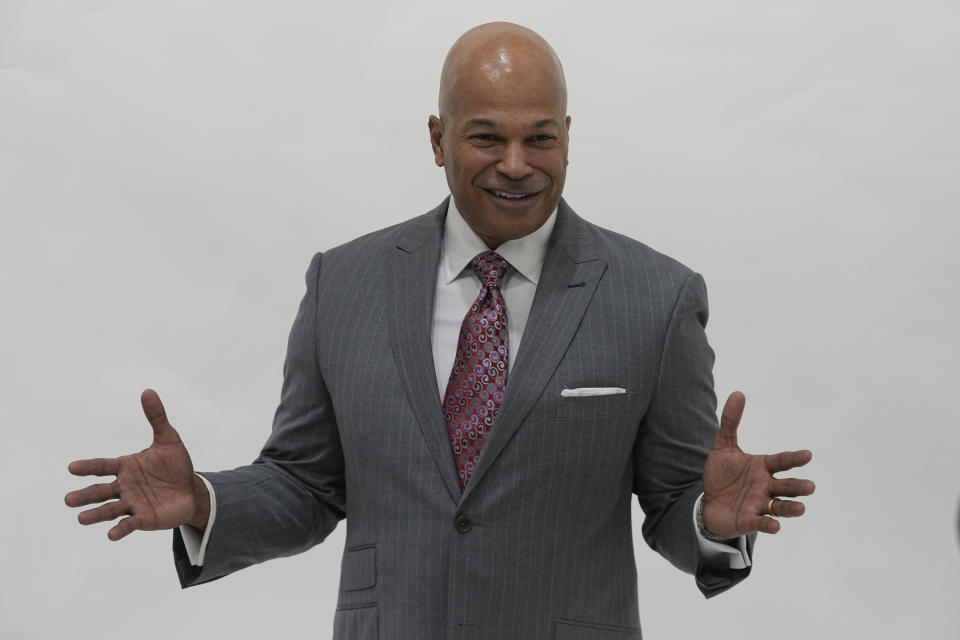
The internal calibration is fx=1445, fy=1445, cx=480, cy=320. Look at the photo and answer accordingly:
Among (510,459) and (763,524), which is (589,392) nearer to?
(510,459)

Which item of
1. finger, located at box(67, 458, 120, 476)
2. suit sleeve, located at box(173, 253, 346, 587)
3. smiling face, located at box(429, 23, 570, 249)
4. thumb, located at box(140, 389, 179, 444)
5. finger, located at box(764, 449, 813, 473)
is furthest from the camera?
suit sleeve, located at box(173, 253, 346, 587)

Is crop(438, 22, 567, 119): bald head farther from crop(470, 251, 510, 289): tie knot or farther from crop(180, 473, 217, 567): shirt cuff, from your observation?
crop(180, 473, 217, 567): shirt cuff

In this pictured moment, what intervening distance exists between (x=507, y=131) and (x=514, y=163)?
0.24 ft

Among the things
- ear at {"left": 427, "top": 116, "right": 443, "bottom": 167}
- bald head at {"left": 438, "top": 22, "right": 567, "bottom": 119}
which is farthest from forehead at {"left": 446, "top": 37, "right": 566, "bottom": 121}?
ear at {"left": 427, "top": 116, "right": 443, "bottom": 167}

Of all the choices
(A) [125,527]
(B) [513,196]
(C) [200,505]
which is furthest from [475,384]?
(A) [125,527]

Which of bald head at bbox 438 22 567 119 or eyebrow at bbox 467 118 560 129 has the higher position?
bald head at bbox 438 22 567 119

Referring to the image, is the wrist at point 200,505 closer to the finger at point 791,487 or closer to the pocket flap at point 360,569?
the pocket flap at point 360,569

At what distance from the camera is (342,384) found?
9.91 feet

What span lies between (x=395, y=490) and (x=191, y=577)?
463 mm

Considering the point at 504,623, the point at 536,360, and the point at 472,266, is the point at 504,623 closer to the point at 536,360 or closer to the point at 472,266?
the point at 536,360

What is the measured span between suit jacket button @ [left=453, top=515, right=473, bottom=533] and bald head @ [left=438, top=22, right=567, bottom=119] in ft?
2.72

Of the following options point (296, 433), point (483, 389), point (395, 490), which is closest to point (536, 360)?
point (483, 389)

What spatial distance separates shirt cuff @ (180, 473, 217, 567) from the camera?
9.64 feet

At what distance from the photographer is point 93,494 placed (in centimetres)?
271
